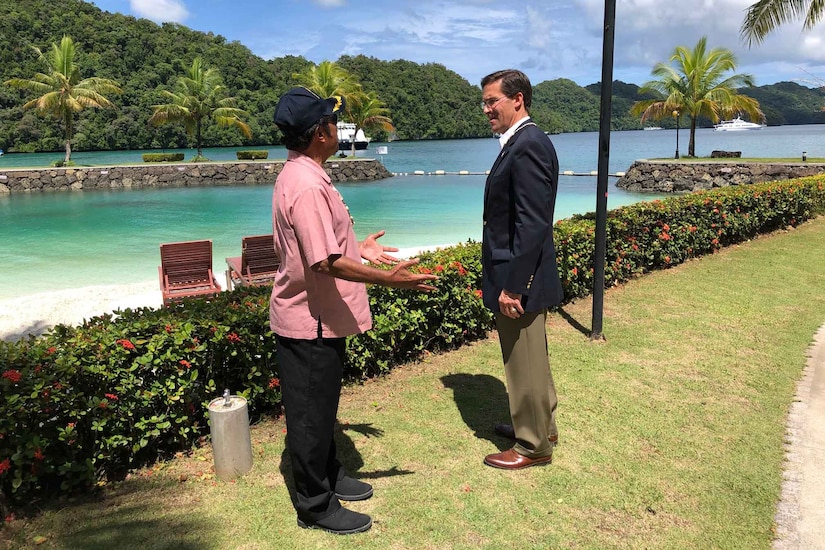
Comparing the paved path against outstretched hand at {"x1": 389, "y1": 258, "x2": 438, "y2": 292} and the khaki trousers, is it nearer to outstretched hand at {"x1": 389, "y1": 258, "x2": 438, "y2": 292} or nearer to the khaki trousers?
the khaki trousers

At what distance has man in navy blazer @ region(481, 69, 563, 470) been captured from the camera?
284cm

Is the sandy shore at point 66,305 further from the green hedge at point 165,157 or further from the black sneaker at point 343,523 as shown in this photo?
the green hedge at point 165,157

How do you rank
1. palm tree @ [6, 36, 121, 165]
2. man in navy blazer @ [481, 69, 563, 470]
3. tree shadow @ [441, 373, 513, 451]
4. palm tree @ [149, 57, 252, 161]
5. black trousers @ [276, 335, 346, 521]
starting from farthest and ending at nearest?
palm tree @ [149, 57, 252, 161] < palm tree @ [6, 36, 121, 165] < tree shadow @ [441, 373, 513, 451] < man in navy blazer @ [481, 69, 563, 470] < black trousers @ [276, 335, 346, 521]

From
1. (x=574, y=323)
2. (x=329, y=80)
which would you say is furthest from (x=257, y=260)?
(x=329, y=80)

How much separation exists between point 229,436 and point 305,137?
1.73m

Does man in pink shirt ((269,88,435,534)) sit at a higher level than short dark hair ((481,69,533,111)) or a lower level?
lower

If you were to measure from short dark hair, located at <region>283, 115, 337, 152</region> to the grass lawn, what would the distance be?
1.82 meters

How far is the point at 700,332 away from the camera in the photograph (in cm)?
565

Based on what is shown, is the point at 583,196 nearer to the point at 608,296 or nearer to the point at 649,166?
the point at 649,166

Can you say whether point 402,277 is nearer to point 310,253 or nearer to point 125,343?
point 310,253

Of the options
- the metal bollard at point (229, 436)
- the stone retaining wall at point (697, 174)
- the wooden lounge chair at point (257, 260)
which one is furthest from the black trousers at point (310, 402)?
the stone retaining wall at point (697, 174)

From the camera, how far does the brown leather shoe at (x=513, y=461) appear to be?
3309mm

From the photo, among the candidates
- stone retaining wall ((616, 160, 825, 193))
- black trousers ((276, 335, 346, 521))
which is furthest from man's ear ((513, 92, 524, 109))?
stone retaining wall ((616, 160, 825, 193))

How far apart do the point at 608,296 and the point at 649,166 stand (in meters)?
25.0
